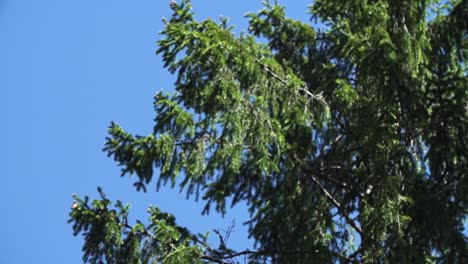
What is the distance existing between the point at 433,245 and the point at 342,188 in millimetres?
1857

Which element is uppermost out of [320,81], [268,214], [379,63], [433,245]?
[320,81]

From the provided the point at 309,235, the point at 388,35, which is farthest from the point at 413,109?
the point at 309,235

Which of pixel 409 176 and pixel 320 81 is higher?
pixel 320 81

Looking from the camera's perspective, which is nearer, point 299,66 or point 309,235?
point 309,235

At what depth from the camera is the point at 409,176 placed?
34.0 ft

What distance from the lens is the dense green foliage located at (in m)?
10.0

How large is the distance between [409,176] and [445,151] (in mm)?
571

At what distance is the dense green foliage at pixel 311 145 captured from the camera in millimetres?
10000

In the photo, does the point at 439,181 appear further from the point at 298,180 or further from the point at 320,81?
the point at 320,81

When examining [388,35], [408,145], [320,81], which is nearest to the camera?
[388,35]

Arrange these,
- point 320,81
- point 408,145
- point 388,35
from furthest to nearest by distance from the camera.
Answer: point 320,81 → point 408,145 → point 388,35

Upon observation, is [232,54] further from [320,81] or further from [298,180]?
[320,81]

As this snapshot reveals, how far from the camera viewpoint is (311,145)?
10.9 metres

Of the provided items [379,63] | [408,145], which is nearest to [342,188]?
[408,145]
